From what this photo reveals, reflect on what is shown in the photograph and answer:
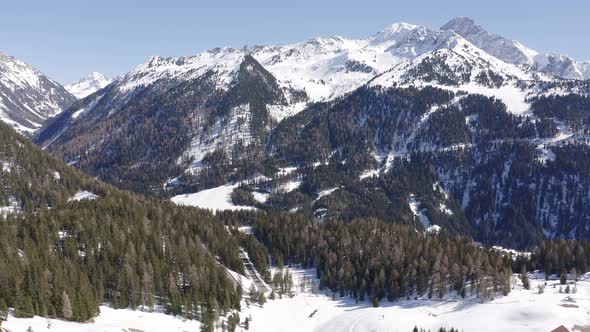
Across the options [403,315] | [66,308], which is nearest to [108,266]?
[66,308]

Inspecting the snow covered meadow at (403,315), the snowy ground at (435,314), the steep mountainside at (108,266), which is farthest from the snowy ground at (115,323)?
the snowy ground at (435,314)

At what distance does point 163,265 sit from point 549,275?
441ft

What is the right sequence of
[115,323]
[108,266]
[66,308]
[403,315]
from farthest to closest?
[403,315] → [108,266] → [115,323] → [66,308]

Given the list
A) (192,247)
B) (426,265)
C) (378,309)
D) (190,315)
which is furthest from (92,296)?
(426,265)

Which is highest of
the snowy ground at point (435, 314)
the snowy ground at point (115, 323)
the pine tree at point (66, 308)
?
the pine tree at point (66, 308)

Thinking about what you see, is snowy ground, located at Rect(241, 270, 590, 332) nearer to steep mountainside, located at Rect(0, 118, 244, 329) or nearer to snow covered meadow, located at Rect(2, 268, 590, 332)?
snow covered meadow, located at Rect(2, 268, 590, 332)

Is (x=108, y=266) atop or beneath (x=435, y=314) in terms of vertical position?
atop

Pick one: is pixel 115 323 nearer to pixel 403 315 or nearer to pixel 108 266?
pixel 108 266

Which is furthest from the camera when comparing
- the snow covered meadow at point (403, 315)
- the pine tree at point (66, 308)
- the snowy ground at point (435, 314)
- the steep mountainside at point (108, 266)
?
the snowy ground at point (435, 314)

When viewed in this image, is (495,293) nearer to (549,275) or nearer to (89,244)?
(549,275)

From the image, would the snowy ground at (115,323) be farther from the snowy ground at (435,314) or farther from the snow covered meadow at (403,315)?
the snowy ground at (435,314)

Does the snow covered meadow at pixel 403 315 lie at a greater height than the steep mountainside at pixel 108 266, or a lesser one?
lesser

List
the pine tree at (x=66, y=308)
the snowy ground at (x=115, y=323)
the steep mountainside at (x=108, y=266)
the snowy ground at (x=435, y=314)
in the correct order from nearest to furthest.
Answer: the snowy ground at (x=115, y=323) < the pine tree at (x=66, y=308) < the steep mountainside at (x=108, y=266) < the snowy ground at (x=435, y=314)

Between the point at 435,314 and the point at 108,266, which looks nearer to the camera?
the point at 108,266
